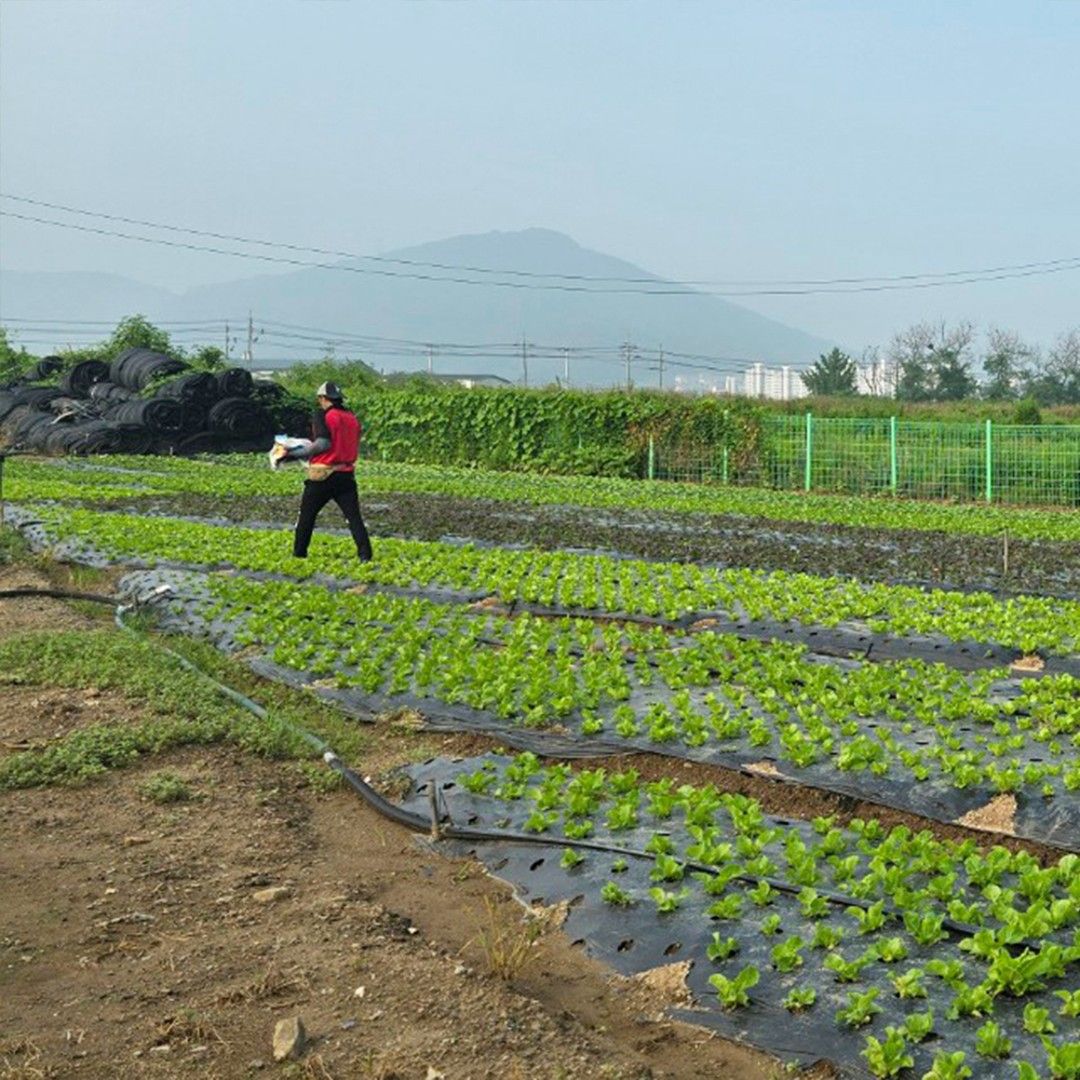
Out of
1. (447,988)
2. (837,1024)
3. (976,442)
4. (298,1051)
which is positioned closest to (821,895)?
(837,1024)

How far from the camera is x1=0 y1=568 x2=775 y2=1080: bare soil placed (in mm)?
4234

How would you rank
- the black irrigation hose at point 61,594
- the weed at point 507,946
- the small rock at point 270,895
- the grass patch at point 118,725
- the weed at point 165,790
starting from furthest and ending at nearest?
the black irrigation hose at point 61,594
the grass patch at point 118,725
the weed at point 165,790
the small rock at point 270,895
the weed at point 507,946

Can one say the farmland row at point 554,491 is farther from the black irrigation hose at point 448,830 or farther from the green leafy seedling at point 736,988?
the green leafy seedling at point 736,988

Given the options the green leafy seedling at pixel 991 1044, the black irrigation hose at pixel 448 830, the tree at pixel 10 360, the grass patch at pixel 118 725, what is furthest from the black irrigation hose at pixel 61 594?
the tree at pixel 10 360

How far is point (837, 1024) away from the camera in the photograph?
4.38 metres

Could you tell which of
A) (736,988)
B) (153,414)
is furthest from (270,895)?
(153,414)

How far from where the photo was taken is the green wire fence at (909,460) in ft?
89.6

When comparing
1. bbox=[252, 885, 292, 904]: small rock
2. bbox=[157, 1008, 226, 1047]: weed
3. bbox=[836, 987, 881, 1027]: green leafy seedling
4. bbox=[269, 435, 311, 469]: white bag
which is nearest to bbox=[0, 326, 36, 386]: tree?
bbox=[269, 435, 311, 469]: white bag

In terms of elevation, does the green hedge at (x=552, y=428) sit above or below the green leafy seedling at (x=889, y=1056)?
above

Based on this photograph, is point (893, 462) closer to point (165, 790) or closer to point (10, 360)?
point (165, 790)

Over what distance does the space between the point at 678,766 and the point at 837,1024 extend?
3115 millimetres

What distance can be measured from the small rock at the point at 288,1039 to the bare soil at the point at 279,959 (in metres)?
0.03

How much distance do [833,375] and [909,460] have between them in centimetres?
3508

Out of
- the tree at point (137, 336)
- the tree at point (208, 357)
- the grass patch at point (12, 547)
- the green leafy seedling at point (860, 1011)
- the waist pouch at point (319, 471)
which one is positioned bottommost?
the green leafy seedling at point (860, 1011)
